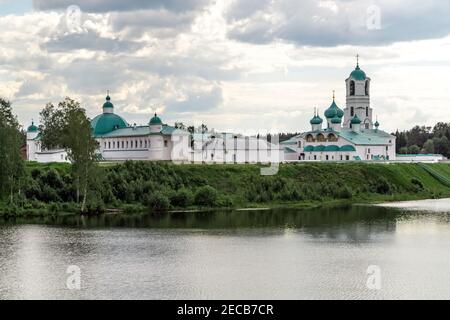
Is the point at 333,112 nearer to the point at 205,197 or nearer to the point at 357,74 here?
the point at 357,74

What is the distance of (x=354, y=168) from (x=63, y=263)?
51.6 meters

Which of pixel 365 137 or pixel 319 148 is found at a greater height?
pixel 365 137

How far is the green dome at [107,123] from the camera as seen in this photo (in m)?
88.4

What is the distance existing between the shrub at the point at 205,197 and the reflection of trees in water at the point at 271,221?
9.48 ft

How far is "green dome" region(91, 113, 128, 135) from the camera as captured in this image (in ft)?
290

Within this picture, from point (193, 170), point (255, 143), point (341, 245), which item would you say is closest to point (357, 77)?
point (255, 143)

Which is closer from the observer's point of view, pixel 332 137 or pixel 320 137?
pixel 332 137

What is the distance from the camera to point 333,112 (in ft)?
336

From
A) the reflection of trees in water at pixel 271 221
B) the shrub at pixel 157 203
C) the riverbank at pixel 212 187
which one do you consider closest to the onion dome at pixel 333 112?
the riverbank at pixel 212 187

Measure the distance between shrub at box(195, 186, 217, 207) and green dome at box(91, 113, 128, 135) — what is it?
3229 centimetres

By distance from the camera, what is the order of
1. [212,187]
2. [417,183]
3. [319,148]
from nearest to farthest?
1. [212,187]
2. [417,183]
3. [319,148]

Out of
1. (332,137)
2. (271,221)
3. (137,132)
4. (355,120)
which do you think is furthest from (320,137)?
(271,221)

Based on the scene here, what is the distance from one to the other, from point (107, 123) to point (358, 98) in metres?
39.2

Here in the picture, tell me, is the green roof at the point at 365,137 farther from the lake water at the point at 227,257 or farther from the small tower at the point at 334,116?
the lake water at the point at 227,257
